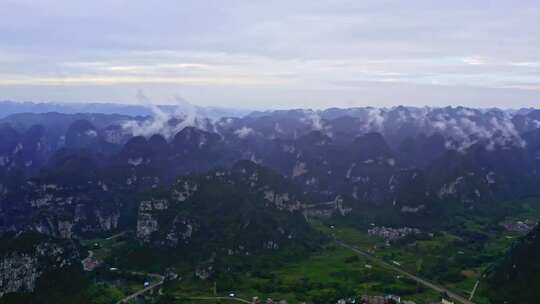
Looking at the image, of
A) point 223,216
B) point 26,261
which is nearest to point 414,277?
point 223,216

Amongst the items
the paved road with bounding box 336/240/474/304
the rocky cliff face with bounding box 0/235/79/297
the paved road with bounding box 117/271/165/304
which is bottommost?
the paved road with bounding box 117/271/165/304

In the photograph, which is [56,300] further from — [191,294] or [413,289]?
[413,289]

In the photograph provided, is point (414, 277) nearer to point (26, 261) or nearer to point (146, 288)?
point (146, 288)

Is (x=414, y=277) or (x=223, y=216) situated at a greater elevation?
(x=223, y=216)

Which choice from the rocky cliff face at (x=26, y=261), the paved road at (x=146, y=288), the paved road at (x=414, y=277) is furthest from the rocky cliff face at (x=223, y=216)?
the rocky cliff face at (x=26, y=261)

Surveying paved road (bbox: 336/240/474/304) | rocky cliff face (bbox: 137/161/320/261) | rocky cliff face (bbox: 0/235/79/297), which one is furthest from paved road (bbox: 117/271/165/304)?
paved road (bbox: 336/240/474/304)

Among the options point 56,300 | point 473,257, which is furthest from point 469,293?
point 56,300

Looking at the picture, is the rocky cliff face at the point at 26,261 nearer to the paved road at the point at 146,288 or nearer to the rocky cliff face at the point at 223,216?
the paved road at the point at 146,288

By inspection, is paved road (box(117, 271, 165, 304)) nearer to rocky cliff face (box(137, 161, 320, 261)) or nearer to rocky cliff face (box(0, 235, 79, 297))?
rocky cliff face (box(137, 161, 320, 261))
